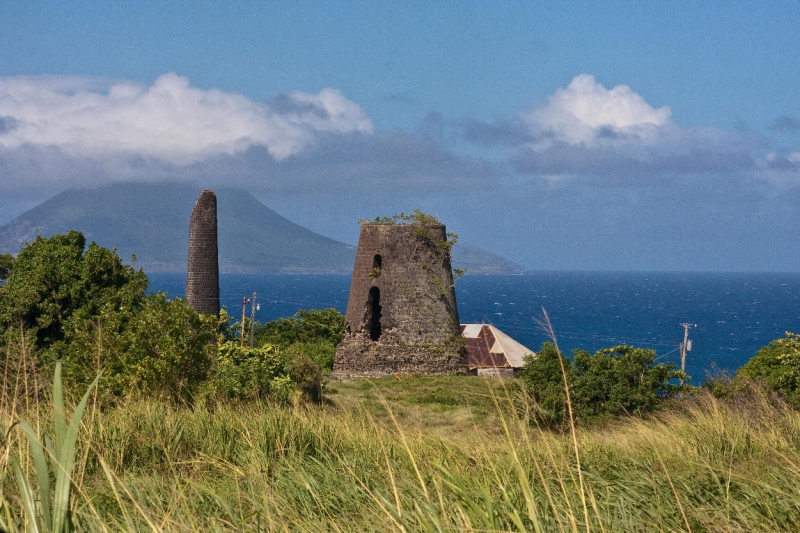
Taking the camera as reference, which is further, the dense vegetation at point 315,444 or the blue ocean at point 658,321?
the blue ocean at point 658,321

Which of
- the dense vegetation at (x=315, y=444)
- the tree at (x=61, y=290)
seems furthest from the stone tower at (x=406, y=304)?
the tree at (x=61, y=290)

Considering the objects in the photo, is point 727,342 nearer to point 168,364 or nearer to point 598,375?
point 598,375

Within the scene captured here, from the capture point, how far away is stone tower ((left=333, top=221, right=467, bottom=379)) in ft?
82.6

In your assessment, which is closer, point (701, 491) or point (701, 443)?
point (701, 491)

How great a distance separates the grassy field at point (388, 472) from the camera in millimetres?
4223

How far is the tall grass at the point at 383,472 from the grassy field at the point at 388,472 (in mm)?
19

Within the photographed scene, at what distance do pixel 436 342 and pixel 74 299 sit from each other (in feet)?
33.3

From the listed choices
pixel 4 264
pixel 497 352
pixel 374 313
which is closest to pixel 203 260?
pixel 374 313

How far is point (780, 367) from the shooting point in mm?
21109

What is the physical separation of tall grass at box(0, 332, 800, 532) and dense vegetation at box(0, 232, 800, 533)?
27 millimetres

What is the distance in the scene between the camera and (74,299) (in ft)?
65.2

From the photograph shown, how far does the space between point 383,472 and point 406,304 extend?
1946 cm

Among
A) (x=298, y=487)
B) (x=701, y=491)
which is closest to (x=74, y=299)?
(x=298, y=487)

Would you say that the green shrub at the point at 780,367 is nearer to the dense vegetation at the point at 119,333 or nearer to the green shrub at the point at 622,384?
the green shrub at the point at 622,384
